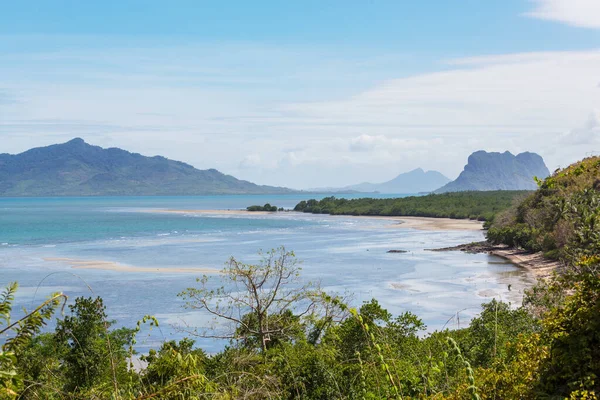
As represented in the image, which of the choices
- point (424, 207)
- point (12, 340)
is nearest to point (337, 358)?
point (12, 340)

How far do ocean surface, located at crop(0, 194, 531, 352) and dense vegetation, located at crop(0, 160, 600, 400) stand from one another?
1.82m

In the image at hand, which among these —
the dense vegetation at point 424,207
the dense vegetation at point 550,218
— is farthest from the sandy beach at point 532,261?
the dense vegetation at point 424,207

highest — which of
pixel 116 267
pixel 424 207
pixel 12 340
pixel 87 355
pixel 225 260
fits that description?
pixel 424 207

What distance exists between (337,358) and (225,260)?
120ft

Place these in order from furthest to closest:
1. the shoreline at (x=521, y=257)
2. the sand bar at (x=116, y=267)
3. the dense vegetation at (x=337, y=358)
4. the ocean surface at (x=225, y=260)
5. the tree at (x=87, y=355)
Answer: the sand bar at (x=116, y=267) < the shoreline at (x=521, y=257) < the ocean surface at (x=225, y=260) < the tree at (x=87, y=355) < the dense vegetation at (x=337, y=358)

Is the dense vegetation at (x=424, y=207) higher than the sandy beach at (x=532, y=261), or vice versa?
the dense vegetation at (x=424, y=207)

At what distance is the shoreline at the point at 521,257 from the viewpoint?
41.5 metres

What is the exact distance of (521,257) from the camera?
50062mm

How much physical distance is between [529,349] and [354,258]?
143ft

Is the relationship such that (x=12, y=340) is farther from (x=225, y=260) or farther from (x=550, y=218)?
(x=550, y=218)

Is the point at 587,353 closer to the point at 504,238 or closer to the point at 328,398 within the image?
the point at 328,398

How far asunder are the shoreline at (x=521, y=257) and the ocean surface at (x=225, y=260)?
115 centimetres

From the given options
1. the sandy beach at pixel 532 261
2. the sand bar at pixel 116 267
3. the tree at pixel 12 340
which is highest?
the tree at pixel 12 340

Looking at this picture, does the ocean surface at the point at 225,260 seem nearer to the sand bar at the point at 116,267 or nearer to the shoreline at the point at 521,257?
the sand bar at the point at 116,267
